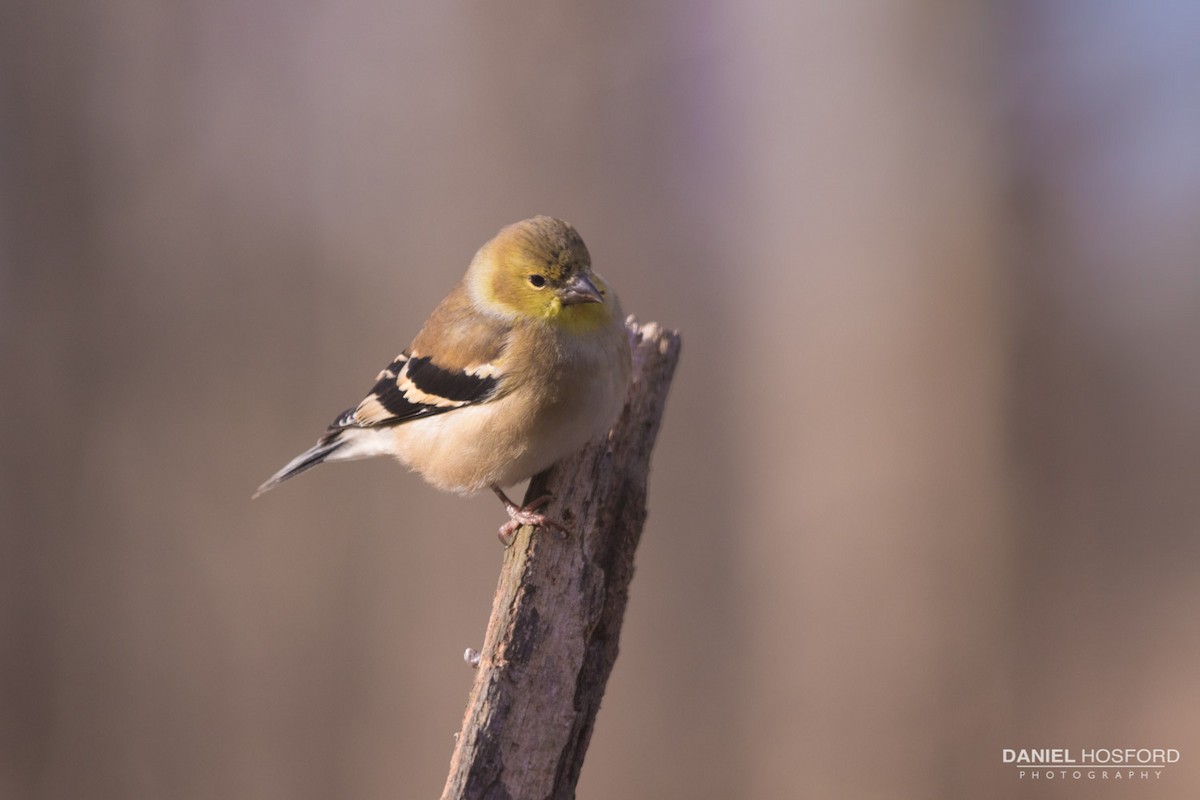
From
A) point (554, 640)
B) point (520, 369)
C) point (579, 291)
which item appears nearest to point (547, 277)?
point (579, 291)

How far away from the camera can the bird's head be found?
1.75m

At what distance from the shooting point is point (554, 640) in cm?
144

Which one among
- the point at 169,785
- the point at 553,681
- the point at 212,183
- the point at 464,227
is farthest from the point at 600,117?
the point at 169,785

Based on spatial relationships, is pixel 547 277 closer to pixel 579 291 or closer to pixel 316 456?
pixel 579 291

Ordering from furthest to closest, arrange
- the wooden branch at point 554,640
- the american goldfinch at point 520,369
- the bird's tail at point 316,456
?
the bird's tail at point 316,456 < the american goldfinch at point 520,369 < the wooden branch at point 554,640

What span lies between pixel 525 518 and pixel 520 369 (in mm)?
306

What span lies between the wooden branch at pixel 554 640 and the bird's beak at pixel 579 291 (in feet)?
1.14

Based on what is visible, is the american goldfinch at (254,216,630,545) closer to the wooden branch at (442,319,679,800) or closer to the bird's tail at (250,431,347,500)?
the wooden branch at (442,319,679,800)

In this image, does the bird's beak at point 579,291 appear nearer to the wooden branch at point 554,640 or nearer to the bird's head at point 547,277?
the bird's head at point 547,277

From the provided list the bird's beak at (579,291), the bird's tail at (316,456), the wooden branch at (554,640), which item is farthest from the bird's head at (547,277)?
the bird's tail at (316,456)

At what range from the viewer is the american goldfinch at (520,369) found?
171 cm

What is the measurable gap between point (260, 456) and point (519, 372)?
5.58 feet

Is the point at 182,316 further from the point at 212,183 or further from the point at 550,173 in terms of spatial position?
the point at 550,173

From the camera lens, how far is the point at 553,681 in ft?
4.59
